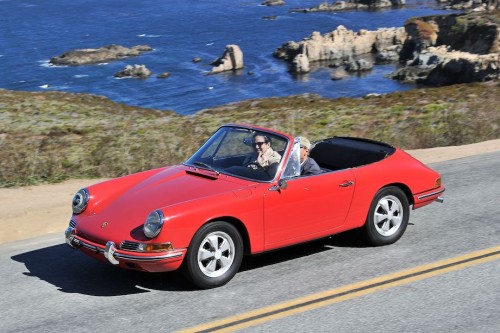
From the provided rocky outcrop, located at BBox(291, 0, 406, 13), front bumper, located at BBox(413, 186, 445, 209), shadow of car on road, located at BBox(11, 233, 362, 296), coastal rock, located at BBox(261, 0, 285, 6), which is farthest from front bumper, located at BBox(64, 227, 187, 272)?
coastal rock, located at BBox(261, 0, 285, 6)

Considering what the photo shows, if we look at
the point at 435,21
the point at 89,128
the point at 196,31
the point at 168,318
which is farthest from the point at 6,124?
the point at 196,31

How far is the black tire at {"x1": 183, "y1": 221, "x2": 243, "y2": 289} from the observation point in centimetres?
766

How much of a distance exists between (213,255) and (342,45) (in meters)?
117

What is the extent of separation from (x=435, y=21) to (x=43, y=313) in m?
121

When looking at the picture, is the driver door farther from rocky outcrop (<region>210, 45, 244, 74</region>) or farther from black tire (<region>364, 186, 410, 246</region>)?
rocky outcrop (<region>210, 45, 244, 74</region>)

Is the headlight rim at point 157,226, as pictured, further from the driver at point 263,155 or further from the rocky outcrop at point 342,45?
the rocky outcrop at point 342,45

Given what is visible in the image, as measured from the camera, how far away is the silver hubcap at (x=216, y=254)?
25.5ft

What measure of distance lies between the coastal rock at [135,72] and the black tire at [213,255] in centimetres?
10107

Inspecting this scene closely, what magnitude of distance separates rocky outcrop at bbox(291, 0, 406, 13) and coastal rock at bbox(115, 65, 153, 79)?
6920cm

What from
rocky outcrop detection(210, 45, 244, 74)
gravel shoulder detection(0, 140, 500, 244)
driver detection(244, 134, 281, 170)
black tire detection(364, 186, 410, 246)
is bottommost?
rocky outcrop detection(210, 45, 244, 74)

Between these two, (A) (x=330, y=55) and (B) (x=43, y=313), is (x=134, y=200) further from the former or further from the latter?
(A) (x=330, y=55)

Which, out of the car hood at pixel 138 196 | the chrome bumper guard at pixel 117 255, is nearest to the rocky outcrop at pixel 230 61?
the car hood at pixel 138 196

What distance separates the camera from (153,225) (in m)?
7.59

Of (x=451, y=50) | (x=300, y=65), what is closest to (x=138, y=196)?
(x=300, y=65)
